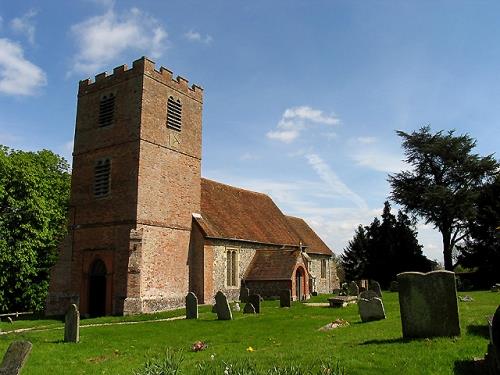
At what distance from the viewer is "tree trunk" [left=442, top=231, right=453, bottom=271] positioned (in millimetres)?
40897

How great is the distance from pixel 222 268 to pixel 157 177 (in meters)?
6.79

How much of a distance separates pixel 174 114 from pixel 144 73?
299cm

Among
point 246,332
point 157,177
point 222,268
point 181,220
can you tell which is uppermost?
point 157,177

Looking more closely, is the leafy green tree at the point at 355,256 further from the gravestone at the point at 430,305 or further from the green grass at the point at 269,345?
the gravestone at the point at 430,305

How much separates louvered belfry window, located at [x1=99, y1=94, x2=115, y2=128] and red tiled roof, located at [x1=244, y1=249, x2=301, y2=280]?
1242cm

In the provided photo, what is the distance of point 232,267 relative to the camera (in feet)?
96.1

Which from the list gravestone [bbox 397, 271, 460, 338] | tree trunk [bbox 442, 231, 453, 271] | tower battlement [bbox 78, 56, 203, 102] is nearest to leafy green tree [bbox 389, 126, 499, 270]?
tree trunk [bbox 442, 231, 453, 271]

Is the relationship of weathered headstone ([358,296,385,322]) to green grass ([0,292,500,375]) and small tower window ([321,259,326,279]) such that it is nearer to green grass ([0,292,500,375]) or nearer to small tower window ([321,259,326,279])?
green grass ([0,292,500,375])

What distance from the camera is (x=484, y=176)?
40688mm

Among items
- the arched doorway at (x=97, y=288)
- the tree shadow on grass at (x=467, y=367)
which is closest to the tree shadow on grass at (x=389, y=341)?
the tree shadow on grass at (x=467, y=367)

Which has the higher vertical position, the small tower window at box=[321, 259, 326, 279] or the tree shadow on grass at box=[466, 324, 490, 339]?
the small tower window at box=[321, 259, 326, 279]

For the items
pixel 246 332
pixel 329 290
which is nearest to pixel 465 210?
pixel 329 290

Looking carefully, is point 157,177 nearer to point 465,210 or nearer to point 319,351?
point 319,351

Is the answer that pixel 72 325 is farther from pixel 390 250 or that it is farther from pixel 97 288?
pixel 390 250
